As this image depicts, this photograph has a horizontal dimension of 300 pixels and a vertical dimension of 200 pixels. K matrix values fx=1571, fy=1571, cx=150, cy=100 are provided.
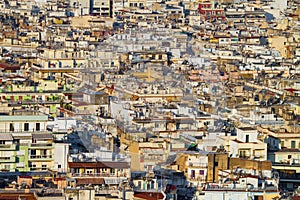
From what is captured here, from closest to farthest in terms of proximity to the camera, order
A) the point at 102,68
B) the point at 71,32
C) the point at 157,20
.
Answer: the point at 102,68 → the point at 71,32 → the point at 157,20

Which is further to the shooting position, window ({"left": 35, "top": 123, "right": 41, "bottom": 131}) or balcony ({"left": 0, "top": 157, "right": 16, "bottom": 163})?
window ({"left": 35, "top": 123, "right": 41, "bottom": 131})

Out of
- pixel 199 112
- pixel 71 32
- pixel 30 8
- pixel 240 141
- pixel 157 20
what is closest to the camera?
pixel 240 141

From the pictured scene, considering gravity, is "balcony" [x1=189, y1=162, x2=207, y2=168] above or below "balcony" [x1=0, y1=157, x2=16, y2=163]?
above

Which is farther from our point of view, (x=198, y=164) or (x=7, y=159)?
(x=7, y=159)

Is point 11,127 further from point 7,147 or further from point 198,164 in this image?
point 198,164

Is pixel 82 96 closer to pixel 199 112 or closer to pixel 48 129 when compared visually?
pixel 199 112

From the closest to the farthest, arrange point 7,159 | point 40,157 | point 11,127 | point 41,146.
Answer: point 7,159 < point 40,157 < point 41,146 < point 11,127

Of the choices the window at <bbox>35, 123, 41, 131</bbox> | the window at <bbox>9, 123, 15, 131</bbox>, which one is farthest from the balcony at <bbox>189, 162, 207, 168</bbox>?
the window at <bbox>9, 123, 15, 131</bbox>

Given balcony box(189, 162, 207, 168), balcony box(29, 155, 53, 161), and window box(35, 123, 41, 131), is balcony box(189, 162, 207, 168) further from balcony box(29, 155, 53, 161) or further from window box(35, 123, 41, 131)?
window box(35, 123, 41, 131)

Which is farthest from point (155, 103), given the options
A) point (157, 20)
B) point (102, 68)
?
point (157, 20)

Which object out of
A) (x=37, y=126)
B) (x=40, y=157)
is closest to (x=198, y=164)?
(x=40, y=157)

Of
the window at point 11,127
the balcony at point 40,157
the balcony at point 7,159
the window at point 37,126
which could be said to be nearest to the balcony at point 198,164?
the balcony at point 40,157
